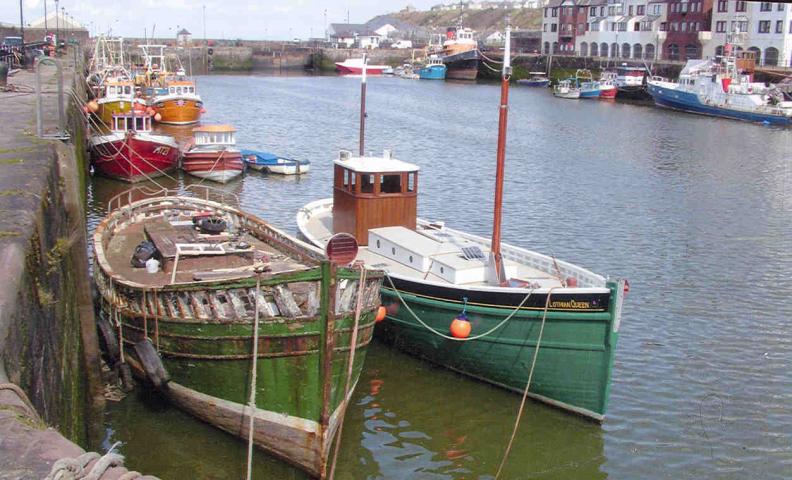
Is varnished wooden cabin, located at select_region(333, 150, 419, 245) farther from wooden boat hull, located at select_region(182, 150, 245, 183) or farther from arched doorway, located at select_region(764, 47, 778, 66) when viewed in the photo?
arched doorway, located at select_region(764, 47, 778, 66)

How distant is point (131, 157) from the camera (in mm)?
35500

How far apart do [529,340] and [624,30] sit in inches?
3824

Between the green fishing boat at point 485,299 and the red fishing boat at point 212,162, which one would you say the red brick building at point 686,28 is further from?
the green fishing boat at point 485,299

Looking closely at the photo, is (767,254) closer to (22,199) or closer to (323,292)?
(323,292)

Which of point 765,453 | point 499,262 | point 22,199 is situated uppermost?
point 22,199

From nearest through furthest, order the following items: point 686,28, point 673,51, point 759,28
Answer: point 759,28 → point 686,28 → point 673,51

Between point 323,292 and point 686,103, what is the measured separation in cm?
6976

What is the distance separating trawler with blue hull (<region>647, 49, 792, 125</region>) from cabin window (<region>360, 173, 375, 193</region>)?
56799mm

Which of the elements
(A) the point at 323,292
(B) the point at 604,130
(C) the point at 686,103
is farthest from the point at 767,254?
(C) the point at 686,103

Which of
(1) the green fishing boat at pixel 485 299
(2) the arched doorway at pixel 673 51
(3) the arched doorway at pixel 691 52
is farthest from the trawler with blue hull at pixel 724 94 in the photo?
(1) the green fishing boat at pixel 485 299

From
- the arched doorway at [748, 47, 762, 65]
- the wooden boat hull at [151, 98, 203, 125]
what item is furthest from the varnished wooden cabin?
the arched doorway at [748, 47, 762, 65]

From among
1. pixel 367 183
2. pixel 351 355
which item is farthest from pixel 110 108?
pixel 351 355

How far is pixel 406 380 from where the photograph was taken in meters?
16.5

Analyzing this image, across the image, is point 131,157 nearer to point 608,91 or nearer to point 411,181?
point 411,181
